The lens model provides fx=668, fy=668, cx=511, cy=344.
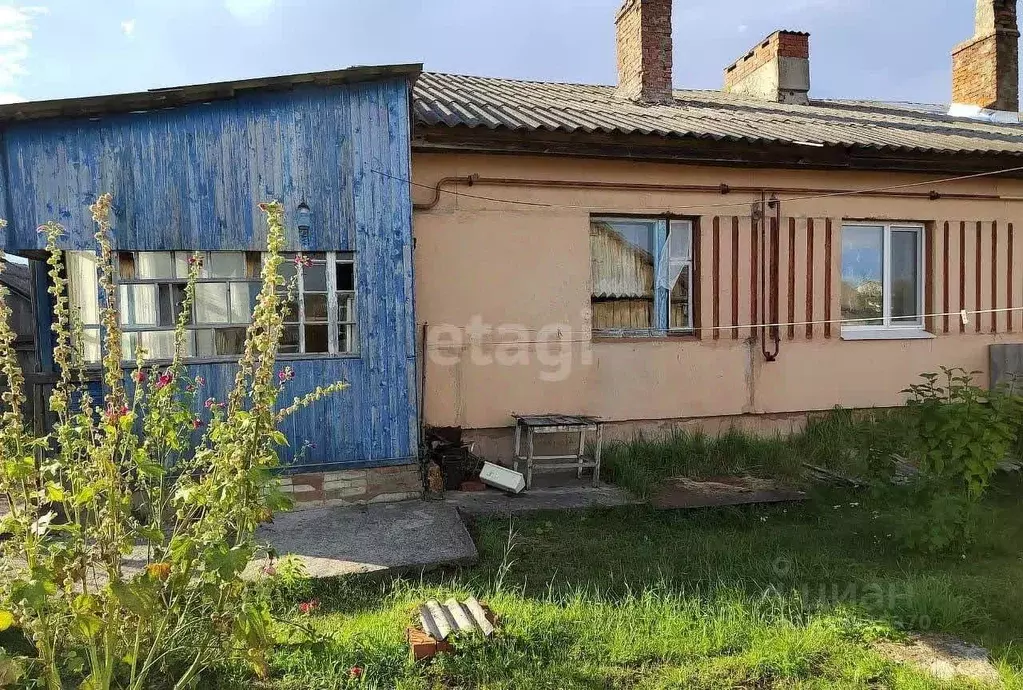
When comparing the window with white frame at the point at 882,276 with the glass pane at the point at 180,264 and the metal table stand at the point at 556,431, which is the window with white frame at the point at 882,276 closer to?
the metal table stand at the point at 556,431

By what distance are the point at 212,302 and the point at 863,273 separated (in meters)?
7.41

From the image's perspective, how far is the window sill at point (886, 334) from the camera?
8109mm

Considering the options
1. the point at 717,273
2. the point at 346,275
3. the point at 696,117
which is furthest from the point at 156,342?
the point at 696,117

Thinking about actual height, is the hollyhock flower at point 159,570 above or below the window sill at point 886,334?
below

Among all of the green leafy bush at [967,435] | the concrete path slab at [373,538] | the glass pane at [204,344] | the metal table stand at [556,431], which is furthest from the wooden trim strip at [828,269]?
the glass pane at [204,344]

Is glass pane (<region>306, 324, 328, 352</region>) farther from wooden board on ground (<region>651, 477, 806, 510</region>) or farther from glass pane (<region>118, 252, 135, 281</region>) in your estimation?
wooden board on ground (<region>651, 477, 806, 510</region>)

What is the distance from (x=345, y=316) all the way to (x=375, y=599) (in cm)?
268

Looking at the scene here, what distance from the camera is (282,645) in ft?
10.6

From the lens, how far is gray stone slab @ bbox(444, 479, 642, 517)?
5684mm

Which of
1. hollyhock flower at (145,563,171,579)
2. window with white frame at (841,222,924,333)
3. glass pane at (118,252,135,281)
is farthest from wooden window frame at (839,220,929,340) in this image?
hollyhock flower at (145,563,171,579)

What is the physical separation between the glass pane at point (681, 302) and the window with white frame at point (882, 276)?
6.86ft

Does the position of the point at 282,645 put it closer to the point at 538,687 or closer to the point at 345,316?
the point at 538,687

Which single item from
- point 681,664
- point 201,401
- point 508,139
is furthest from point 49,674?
point 508,139

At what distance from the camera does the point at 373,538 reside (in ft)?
15.9
